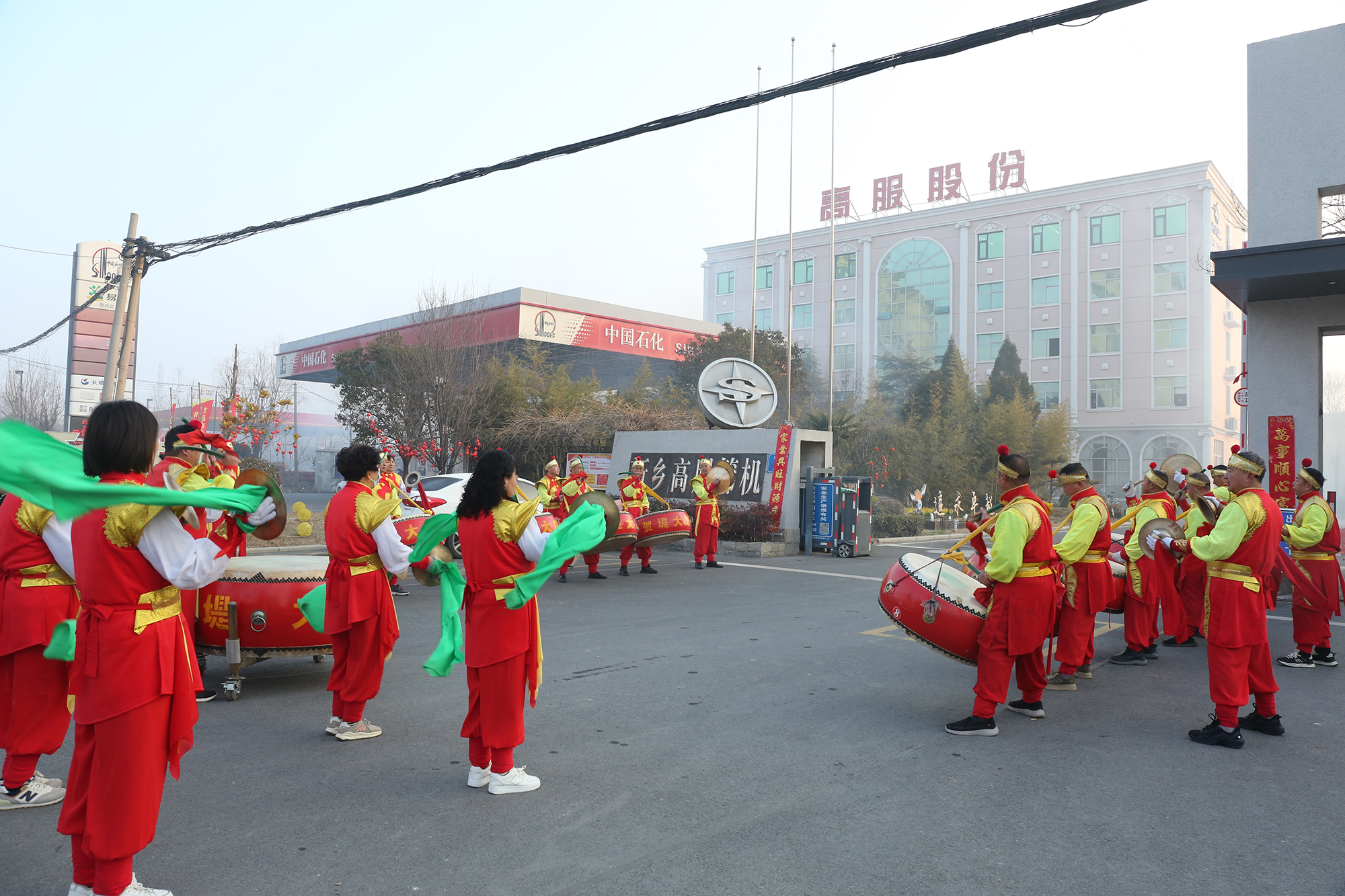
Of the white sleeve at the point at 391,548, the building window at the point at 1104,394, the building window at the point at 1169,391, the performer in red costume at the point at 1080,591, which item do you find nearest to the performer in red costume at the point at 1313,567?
the performer in red costume at the point at 1080,591

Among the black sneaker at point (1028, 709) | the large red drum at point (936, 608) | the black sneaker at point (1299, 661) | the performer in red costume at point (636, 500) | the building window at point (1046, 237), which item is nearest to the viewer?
the large red drum at point (936, 608)

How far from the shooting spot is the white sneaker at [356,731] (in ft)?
16.0

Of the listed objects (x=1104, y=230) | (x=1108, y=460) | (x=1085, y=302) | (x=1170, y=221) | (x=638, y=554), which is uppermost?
(x=1104, y=230)

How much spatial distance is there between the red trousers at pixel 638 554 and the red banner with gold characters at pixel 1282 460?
8.74 m

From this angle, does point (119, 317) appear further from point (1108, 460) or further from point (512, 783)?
point (1108, 460)

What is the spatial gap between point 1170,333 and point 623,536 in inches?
1731

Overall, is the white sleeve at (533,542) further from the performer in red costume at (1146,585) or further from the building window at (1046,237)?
the building window at (1046,237)

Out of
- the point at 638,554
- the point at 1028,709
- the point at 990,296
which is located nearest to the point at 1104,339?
the point at 990,296

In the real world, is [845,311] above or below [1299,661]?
above

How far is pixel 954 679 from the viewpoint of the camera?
6.68 m

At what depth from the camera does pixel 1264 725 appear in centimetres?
534

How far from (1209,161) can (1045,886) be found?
51.0 m

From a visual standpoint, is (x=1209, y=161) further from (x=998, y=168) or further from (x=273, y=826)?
(x=273, y=826)

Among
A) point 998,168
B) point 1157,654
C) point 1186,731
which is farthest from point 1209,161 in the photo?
point 1186,731
